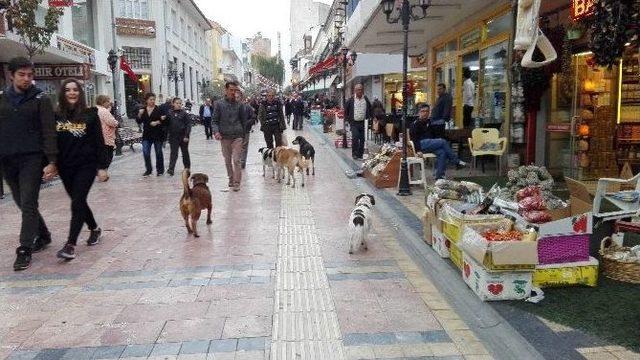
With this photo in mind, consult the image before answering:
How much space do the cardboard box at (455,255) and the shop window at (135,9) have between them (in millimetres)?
31872

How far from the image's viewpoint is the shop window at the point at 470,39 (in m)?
12.3

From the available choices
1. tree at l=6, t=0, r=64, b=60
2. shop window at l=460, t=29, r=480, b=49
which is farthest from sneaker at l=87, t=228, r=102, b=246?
shop window at l=460, t=29, r=480, b=49

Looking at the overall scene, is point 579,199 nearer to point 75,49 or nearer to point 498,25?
point 498,25

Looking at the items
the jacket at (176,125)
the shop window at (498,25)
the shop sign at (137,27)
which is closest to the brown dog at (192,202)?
the jacket at (176,125)

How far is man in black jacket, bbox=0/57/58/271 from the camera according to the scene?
5.25m

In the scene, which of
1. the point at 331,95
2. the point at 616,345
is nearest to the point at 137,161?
the point at 616,345

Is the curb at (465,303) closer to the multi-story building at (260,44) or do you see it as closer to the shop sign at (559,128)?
the shop sign at (559,128)

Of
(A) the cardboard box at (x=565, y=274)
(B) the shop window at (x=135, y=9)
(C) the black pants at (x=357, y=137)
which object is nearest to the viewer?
(A) the cardboard box at (x=565, y=274)

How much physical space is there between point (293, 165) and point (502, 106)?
4371 millimetres

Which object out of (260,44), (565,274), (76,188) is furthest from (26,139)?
(260,44)

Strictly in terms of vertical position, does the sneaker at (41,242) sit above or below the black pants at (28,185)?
below

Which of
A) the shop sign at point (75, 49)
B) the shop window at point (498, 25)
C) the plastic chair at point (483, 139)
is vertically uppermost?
the shop sign at point (75, 49)

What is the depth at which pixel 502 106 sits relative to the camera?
36.5ft

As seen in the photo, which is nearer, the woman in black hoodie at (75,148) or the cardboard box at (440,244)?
the cardboard box at (440,244)
